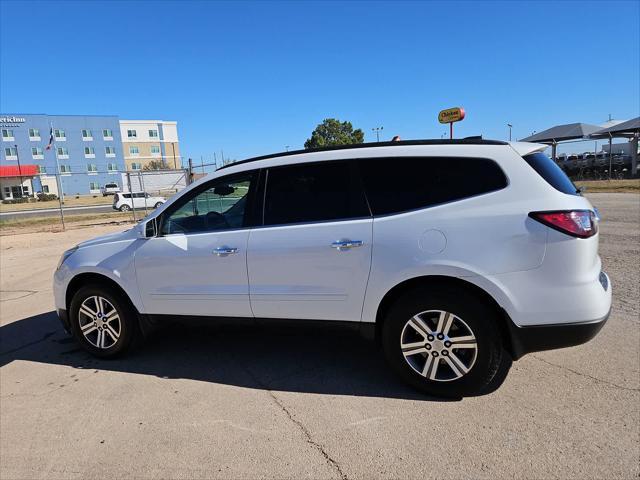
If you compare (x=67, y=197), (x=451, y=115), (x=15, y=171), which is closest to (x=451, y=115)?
(x=451, y=115)

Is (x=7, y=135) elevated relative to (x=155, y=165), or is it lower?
elevated

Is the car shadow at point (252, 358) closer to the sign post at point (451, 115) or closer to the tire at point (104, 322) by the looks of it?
the tire at point (104, 322)

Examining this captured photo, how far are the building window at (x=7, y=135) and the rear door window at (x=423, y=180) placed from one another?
86.4 meters

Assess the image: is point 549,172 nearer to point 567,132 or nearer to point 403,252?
point 403,252

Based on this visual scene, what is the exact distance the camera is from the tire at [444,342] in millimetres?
3098

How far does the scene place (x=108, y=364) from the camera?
428 centimetres

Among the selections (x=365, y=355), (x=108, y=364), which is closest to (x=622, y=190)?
(x=365, y=355)

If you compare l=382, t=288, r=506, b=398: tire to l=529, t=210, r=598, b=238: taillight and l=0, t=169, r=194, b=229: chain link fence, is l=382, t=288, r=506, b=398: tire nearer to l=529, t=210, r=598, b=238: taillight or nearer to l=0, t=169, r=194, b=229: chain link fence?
l=529, t=210, r=598, b=238: taillight

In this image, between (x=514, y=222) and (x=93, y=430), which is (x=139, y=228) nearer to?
(x=93, y=430)

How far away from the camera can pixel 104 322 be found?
428 centimetres

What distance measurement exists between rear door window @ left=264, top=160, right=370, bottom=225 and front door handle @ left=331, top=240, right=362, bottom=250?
20 cm

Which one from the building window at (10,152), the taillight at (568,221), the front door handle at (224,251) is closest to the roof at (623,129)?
the taillight at (568,221)

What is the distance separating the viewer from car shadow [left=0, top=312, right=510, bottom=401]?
3588 millimetres

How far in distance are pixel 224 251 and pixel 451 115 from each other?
261 inches
